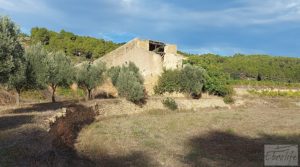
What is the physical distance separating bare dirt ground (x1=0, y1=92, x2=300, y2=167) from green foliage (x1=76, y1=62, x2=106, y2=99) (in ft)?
18.8

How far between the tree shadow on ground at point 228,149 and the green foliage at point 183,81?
24610 mm

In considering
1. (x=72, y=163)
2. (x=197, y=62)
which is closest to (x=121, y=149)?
(x=72, y=163)

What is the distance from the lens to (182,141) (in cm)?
2428

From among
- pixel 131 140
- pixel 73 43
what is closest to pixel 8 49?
pixel 131 140

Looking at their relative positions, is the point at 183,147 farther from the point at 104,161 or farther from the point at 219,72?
the point at 219,72

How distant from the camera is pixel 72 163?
15484 millimetres

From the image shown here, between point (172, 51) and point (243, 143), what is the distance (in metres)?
38.9

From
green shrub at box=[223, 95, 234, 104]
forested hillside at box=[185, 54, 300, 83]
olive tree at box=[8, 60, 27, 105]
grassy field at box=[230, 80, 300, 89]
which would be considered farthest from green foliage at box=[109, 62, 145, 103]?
forested hillside at box=[185, 54, 300, 83]

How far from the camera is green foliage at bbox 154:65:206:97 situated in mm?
53000

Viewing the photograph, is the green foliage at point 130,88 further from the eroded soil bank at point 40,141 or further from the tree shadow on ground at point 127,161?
the tree shadow on ground at point 127,161

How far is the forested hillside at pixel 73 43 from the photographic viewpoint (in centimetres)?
8525

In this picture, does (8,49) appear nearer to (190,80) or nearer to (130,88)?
(130,88)

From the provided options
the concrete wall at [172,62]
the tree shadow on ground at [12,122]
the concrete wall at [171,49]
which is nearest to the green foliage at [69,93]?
the concrete wall at [172,62]

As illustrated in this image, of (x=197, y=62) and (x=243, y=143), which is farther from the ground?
(x=197, y=62)
